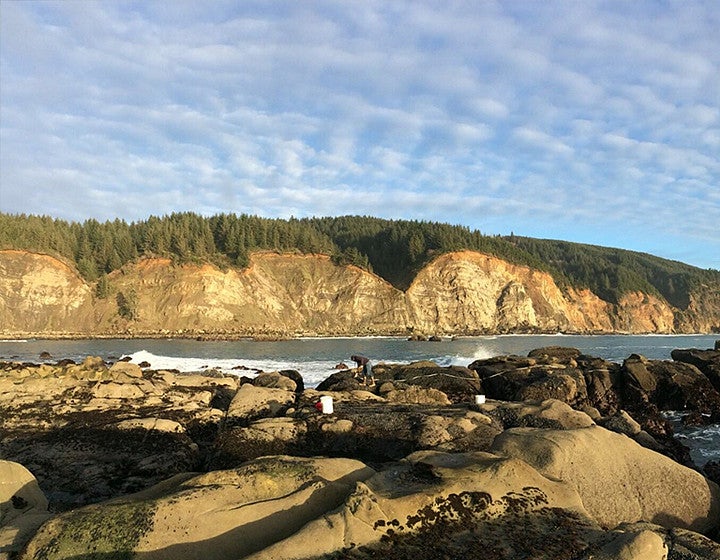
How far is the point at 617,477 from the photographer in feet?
23.6

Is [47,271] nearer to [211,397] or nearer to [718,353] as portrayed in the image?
[211,397]

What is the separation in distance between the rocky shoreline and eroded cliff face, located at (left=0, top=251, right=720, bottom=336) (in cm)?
6366

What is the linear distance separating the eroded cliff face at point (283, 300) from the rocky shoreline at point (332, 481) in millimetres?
63662

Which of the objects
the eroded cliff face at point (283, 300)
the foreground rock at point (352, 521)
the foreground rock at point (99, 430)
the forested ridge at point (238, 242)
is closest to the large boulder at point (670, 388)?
the foreground rock at point (99, 430)

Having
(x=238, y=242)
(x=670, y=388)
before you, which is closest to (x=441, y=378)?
(x=670, y=388)

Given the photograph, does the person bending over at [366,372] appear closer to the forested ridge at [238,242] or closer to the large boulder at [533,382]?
the large boulder at [533,382]

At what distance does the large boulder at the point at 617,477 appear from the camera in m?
6.76

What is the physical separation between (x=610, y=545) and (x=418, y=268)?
301ft

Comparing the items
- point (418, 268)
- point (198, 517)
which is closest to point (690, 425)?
point (198, 517)

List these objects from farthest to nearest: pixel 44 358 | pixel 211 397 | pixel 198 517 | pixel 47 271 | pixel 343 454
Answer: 1. pixel 47 271
2. pixel 44 358
3. pixel 211 397
4. pixel 343 454
5. pixel 198 517

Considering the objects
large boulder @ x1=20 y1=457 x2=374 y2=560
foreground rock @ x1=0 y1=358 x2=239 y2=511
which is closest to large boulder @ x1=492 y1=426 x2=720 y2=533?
large boulder @ x1=20 y1=457 x2=374 y2=560

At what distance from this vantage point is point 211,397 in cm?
1590

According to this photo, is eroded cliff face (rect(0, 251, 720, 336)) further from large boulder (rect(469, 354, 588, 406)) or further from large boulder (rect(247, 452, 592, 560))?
large boulder (rect(247, 452, 592, 560))

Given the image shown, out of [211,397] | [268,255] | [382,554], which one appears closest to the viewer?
[382,554]
